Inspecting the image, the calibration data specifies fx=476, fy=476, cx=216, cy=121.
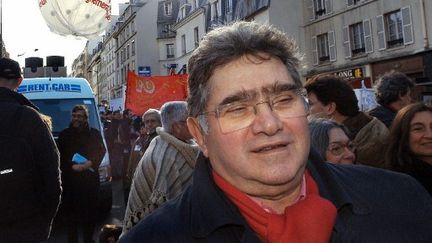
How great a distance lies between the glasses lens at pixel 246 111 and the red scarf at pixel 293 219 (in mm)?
220

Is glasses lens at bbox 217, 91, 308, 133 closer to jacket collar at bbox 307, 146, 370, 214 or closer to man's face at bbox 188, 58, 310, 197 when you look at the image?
man's face at bbox 188, 58, 310, 197

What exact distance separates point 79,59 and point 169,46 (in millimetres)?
79634

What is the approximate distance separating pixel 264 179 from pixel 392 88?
117 inches

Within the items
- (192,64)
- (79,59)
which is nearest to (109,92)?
(79,59)

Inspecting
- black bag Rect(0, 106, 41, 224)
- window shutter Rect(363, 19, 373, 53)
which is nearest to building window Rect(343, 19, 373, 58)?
window shutter Rect(363, 19, 373, 53)

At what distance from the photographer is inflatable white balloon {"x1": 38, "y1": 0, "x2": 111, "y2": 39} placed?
7180 mm

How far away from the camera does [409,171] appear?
2.96 metres

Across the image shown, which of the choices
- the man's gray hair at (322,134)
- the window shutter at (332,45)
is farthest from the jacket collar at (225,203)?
the window shutter at (332,45)

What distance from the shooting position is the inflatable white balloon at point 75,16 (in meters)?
7.18

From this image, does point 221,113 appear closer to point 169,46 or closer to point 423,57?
point 423,57

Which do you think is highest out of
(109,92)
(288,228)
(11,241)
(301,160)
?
(109,92)

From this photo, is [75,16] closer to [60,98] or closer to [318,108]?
[60,98]

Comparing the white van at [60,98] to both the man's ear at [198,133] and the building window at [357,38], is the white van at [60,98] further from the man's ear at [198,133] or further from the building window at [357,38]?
the building window at [357,38]

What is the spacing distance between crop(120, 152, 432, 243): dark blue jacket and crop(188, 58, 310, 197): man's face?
0.11 meters
